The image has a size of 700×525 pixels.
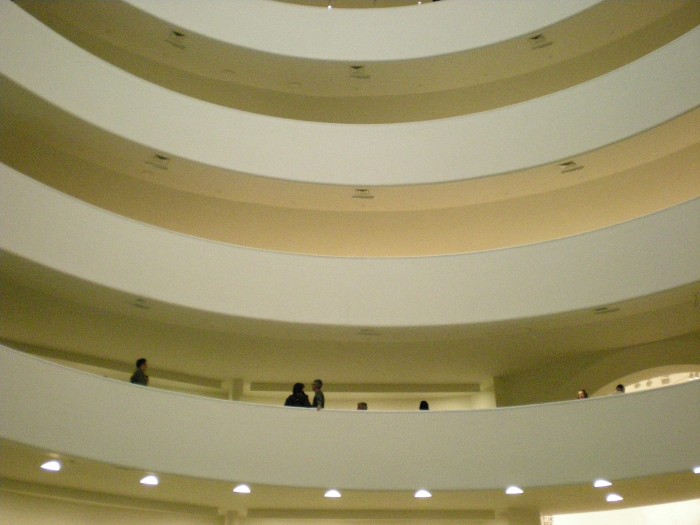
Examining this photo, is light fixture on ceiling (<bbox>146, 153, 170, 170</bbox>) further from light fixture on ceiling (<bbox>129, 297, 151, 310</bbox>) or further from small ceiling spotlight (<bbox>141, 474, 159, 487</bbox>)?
small ceiling spotlight (<bbox>141, 474, 159, 487</bbox>)

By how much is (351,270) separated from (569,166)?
5341 mm

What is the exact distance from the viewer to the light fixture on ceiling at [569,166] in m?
16.4

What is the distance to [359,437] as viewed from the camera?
14.1 meters

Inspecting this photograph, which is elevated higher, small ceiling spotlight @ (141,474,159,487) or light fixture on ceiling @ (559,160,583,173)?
light fixture on ceiling @ (559,160,583,173)

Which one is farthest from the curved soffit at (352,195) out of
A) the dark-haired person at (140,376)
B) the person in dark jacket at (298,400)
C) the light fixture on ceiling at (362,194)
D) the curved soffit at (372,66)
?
the person in dark jacket at (298,400)

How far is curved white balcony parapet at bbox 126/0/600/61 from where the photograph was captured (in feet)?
58.2

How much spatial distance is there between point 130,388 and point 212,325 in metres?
2.90

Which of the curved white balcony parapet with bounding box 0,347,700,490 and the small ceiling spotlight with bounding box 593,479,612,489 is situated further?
the small ceiling spotlight with bounding box 593,479,612,489

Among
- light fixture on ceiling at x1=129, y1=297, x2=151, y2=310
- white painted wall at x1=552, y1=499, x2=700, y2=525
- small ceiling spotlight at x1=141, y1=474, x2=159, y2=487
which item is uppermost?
light fixture on ceiling at x1=129, y1=297, x2=151, y2=310

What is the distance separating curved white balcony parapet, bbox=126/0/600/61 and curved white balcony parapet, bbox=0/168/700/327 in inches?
215

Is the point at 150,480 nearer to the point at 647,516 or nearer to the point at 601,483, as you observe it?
the point at 601,483

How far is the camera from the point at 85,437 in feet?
40.7

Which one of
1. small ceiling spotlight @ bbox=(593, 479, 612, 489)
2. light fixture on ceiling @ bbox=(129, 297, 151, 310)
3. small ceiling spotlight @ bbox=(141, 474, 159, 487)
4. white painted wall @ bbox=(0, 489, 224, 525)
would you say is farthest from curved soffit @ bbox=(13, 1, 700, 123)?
white painted wall @ bbox=(0, 489, 224, 525)

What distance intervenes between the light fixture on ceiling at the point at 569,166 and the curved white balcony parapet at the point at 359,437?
5.43 metres
